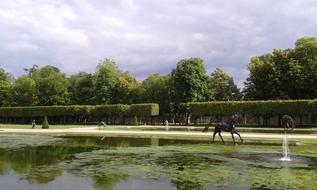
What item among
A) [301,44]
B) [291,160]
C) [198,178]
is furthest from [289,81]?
[198,178]

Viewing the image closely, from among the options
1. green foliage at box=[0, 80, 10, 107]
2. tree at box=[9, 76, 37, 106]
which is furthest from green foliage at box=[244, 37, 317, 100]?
green foliage at box=[0, 80, 10, 107]

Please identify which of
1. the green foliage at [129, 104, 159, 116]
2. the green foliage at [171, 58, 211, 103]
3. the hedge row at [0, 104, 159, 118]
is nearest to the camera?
the green foliage at [129, 104, 159, 116]

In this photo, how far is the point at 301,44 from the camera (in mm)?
74688

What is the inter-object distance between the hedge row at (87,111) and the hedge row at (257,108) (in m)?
9.71

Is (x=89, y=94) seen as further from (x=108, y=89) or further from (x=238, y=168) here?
(x=238, y=168)

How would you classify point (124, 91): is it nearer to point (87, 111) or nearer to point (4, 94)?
point (87, 111)

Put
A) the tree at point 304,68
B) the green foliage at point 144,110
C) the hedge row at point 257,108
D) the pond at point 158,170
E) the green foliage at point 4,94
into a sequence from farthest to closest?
1. the green foliage at point 4,94
2. the green foliage at point 144,110
3. the tree at point 304,68
4. the hedge row at point 257,108
5. the pond at point 158,170

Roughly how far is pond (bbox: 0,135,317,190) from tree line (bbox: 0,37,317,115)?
165 feet

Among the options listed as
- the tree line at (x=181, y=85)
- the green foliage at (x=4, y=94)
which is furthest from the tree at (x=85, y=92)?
the green foliage at (x=4, y=94)

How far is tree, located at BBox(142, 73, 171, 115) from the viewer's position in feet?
295

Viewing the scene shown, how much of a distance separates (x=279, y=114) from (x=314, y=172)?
5073 cm

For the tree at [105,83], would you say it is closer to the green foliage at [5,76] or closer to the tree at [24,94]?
the tree at [24,94]

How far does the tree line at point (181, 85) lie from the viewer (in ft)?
243

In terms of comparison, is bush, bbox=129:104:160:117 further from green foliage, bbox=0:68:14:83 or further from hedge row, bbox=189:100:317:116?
green foliage, bbox=0:68:14:83
